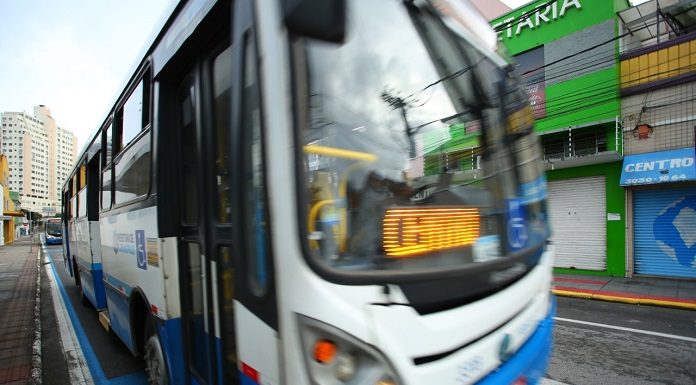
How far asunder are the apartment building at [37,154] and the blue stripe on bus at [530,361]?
67.9m

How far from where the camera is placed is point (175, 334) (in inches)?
106

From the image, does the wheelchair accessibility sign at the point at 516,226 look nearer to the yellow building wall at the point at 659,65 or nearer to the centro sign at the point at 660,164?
the centro sign at the point at 660,164

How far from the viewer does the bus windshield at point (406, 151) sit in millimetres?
1523

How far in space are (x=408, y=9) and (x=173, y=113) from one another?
183 cm

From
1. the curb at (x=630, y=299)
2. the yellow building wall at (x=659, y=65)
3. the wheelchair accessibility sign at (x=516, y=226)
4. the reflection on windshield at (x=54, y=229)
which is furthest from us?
the reflection on windshield at (x=54, y=229)

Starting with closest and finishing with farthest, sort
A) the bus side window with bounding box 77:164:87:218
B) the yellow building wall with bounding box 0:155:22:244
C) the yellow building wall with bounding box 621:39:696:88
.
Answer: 1. the bus side window with bounding box 77:164:87:218
2. the yellow building wall with bounding box 621:39:696:88
3. the yellow building wall with bounding box 0:155:22:244

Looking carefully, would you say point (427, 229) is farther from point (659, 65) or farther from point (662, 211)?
point (659, 65)

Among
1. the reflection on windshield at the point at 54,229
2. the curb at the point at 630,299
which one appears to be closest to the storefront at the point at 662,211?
the curb at the point at 630,299

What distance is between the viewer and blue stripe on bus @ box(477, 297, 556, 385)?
1.78 metres

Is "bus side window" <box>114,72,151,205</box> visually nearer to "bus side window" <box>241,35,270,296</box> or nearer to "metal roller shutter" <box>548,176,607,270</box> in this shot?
"bus side window" <box>241,35,270,296</box>

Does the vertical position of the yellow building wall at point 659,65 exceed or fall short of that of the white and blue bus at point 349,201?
it exceeds it

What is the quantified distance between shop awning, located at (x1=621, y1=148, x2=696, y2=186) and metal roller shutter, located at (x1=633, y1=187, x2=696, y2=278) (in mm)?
738

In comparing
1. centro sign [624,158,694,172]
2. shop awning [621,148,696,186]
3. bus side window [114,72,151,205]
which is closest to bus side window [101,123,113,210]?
bus side window [114,72,151,205]

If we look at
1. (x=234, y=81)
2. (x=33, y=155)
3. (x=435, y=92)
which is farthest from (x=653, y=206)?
(x=33, y=155)
